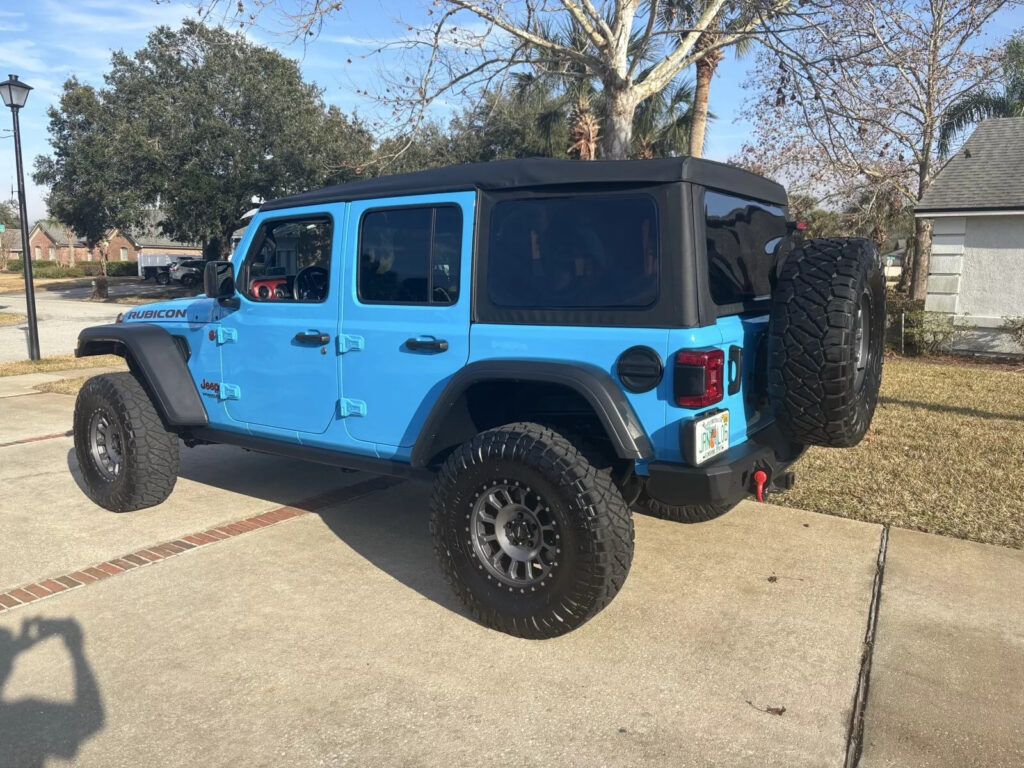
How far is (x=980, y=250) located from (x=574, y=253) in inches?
496

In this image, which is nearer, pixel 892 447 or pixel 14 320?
pixel 892 447

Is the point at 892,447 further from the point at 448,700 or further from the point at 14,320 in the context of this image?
the point at 14,320

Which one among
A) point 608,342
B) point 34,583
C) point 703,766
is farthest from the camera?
point 34,583

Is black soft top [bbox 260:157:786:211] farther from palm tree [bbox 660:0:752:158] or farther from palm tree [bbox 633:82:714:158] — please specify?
palm tree [bbox 633:82:714:158]

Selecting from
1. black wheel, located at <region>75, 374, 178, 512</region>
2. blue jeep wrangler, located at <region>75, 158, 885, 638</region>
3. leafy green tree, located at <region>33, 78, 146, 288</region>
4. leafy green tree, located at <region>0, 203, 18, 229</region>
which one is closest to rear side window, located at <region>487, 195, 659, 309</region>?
blue jeep wrangler, located at <region>75, 158, 885, 638</region>


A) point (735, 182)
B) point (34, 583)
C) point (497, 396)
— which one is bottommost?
point (34, 583)

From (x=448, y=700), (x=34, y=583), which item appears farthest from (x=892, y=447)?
(x=34, y=583)

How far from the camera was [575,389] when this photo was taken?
3.13 metres

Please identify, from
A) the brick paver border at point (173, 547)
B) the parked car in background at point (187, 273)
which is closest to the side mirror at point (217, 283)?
the brick paver border at point (173, 547)

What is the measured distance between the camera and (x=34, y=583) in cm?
397

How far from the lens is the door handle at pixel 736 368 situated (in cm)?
334

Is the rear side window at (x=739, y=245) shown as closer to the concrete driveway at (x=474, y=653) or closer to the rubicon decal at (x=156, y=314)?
the concrete driveway at (x=474, y=653)

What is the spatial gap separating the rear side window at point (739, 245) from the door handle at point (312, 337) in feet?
6.55

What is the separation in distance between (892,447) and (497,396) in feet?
14.3
